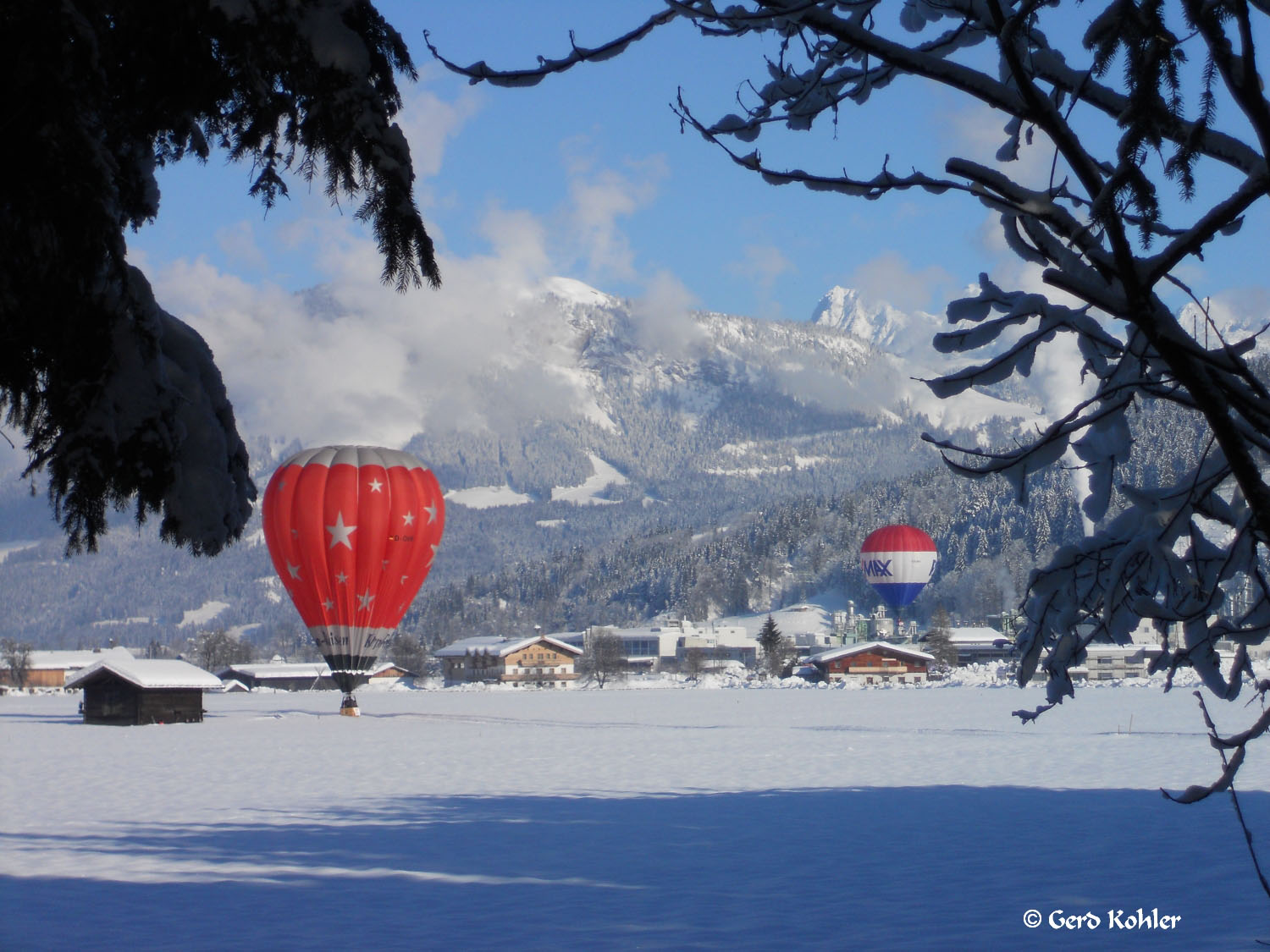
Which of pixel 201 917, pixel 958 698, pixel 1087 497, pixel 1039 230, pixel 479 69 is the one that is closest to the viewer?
pixel 1039 230

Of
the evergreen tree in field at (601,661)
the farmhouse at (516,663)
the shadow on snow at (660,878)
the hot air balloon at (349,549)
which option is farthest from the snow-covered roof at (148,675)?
the farmhouse at (516,663)

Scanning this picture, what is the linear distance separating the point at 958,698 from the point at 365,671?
22556mm

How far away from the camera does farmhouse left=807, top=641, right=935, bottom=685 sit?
80.5 m

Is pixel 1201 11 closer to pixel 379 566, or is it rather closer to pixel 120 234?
pixel 120 234

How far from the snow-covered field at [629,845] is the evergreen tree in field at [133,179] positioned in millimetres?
3972

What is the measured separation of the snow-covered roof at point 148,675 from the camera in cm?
3566

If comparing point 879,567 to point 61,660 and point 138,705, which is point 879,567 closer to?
point 138,705

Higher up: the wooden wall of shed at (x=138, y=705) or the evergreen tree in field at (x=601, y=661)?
the evergreen tree in field at (x=601, y=661)

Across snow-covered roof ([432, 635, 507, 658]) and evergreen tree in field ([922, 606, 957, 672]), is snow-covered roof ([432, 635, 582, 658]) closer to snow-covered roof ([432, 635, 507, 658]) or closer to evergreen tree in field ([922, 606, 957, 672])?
snow-covered roof ([432, 635, 507, 658])

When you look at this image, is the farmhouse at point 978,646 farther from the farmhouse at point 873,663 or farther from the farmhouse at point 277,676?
the farmhouse at point 277,676

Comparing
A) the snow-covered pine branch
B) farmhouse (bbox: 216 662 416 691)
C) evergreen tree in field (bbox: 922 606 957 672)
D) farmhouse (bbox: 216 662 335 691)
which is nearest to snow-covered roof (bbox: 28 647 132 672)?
farmhouse (bbox: 216 662 335 691)

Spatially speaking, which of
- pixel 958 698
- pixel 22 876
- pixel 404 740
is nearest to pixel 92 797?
pixel 22 876

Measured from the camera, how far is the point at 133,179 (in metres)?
4.97

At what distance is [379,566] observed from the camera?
1490 inches
